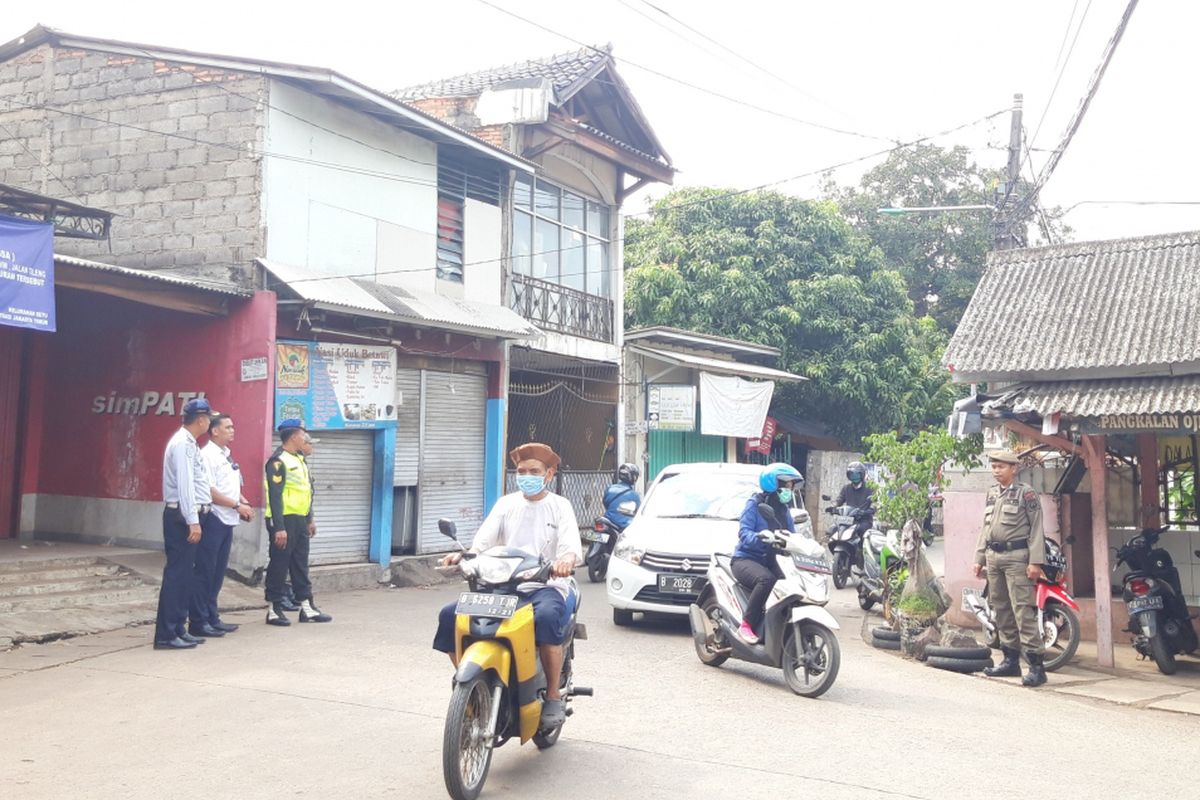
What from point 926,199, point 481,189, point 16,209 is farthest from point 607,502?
point 926,199

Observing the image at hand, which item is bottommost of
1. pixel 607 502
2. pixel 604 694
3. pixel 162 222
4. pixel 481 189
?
pixel 604 694

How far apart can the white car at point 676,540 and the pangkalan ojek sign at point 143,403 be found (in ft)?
17.3

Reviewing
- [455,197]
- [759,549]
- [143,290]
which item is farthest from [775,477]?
[455,197]

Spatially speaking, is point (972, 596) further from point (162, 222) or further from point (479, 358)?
point (162, 222)

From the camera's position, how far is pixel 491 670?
5.09 metres

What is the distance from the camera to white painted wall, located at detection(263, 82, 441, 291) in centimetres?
1288

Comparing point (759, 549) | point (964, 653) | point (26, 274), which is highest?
point (26, 274)

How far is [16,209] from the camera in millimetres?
11281

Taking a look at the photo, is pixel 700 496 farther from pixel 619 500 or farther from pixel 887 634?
pixel 619 500

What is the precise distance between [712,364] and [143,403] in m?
11.0

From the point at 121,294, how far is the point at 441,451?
5648 mm

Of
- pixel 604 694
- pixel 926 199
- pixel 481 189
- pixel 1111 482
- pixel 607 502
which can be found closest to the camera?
pixel 604 694

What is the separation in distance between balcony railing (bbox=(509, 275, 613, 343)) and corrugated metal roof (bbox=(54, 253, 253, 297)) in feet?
19.0

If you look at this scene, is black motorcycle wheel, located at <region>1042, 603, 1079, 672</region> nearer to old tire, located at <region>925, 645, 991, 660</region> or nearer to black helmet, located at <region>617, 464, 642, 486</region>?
old tire, located at <region>925, 645, 991, 660</region>
